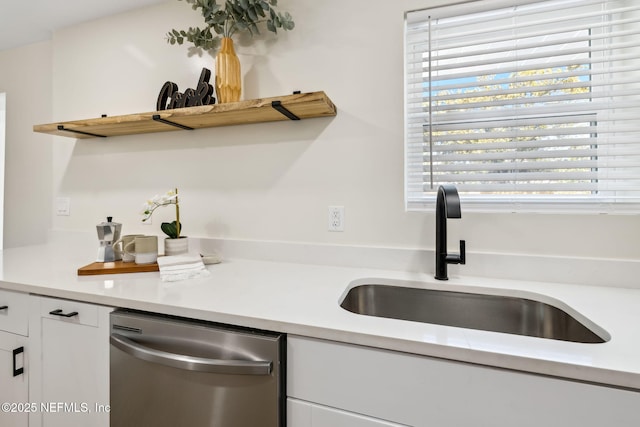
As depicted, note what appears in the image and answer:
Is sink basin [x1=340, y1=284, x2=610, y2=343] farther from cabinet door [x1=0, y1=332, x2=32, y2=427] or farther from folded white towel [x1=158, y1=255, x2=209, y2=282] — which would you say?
cabinet door [x1=0, y1=332, x2=32, y2=427]

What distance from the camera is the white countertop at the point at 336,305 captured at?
0.63m

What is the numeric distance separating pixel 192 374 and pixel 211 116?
3.55 feet

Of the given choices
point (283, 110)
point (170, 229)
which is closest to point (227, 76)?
point (283, 110)

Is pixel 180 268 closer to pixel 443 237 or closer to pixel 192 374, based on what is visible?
pixel 192 374

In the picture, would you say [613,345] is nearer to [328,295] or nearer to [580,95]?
[328,295]

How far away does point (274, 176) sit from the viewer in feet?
5.03

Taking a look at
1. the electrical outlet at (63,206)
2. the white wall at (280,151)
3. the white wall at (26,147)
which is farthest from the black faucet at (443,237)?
the white wall at (26,147)

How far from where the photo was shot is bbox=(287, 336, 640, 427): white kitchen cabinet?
1.97 ft

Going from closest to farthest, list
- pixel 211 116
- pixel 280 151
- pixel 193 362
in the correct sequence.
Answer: pixel 193 362 < pixel 211 116 < pixel 280 151

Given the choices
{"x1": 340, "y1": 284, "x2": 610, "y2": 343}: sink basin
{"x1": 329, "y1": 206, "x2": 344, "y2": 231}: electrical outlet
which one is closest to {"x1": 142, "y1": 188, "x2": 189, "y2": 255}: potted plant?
{"x1": 329, "y1": 206, "x2": 344, "y2": 231}: electrical outlet

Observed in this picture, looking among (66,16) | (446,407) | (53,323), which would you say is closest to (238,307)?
(446,407)

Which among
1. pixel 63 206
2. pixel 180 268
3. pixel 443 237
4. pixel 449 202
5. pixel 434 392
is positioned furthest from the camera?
pixel 63 206

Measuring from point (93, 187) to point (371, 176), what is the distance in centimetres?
175

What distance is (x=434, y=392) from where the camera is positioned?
2.27ft
